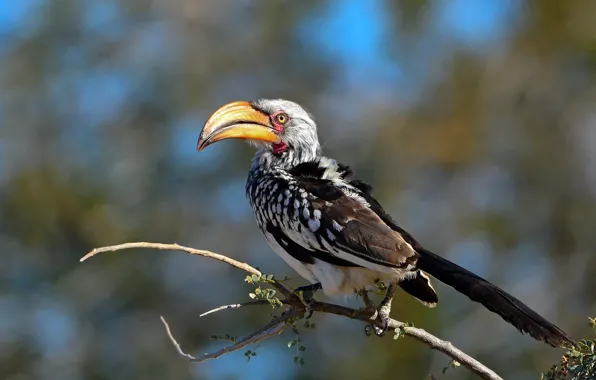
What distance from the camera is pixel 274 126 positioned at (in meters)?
4.63

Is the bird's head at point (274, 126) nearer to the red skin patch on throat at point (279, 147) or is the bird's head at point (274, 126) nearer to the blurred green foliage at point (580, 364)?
the red skin patch on throat at point (279, 147)

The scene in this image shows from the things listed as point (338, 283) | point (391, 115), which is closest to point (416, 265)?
point (338, 283)

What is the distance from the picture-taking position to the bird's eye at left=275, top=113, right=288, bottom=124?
4.67 m

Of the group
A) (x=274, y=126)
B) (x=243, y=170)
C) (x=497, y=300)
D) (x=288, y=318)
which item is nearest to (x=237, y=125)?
(x=274, y=126)

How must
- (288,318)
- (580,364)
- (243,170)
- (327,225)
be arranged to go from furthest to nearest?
1. (243,170)
2. (327,225)
3. (288,318)
4. (580,364)

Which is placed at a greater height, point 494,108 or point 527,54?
point 527,54

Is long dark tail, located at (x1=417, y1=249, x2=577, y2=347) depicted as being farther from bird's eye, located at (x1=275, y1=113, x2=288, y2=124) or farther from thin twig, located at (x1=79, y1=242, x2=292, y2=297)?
bird's eye, located at (x1=275, y1=113, x2=288, y2=124)

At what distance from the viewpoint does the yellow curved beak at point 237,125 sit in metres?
4.25

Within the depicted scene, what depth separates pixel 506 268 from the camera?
441 inches

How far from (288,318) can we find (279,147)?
4.75ft

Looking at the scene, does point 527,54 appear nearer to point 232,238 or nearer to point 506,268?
point 506,268

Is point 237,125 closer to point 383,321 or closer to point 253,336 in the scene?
point 383,321

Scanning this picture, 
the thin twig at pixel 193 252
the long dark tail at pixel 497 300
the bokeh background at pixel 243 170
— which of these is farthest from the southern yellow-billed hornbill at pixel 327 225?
the bokeh background at pixel 243 170

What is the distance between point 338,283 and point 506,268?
783 centimetres
